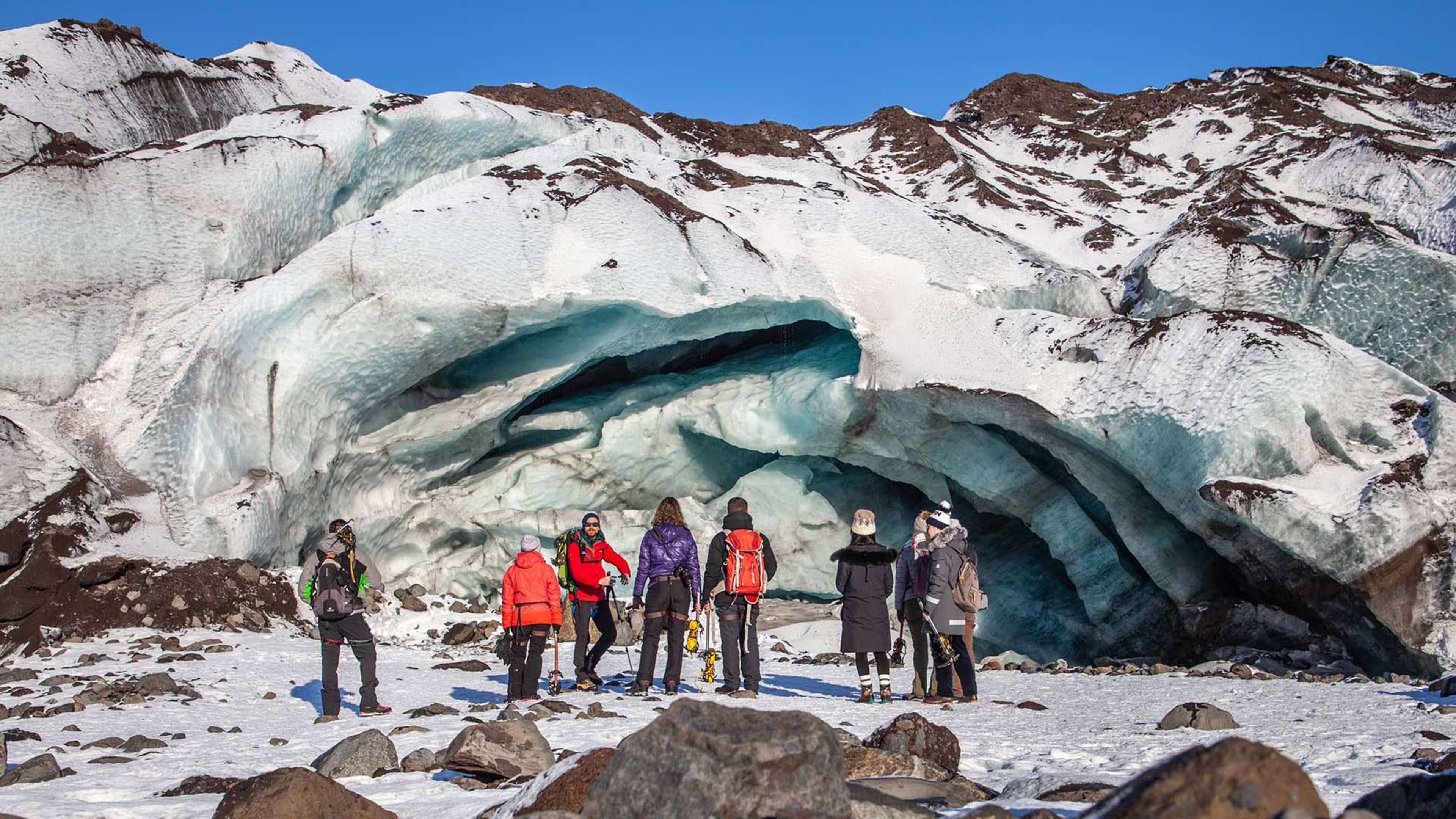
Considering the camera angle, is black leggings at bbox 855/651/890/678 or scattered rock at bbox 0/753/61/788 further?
black leggings at bbox 855/651/890/678

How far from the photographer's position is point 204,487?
13641 mm

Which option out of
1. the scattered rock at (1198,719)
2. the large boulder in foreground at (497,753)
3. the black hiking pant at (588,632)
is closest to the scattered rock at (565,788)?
the large boulder in foreground at (497,753)

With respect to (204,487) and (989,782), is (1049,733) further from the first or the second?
(204,487)

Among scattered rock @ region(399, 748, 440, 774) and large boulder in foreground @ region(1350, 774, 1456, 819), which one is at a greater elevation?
large boulder in foreground @ region(1350, 774, 1456, 819)

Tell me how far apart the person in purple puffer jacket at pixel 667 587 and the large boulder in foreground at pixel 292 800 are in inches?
190

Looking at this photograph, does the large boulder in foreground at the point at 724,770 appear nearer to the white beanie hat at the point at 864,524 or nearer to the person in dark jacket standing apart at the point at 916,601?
the white beanie hat at the point at 864,524

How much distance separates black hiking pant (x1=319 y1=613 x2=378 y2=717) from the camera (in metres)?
7.87

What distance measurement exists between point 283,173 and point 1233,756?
650 inches

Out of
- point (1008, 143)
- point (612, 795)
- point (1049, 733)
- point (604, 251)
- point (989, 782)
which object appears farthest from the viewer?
point (1008, 143)

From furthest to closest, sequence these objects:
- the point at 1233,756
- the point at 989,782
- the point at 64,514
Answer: the point at 64,514 → the point at 989,782 → the point at 1233,756

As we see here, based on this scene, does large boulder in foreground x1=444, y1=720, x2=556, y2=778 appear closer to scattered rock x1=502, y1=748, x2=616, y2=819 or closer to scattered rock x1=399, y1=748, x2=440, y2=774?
scattered rock x1=399, y1=748, x2=440, y2=774

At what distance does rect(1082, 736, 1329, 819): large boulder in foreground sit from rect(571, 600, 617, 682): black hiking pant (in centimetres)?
725

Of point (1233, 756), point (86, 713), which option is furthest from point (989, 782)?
point (86, 713)

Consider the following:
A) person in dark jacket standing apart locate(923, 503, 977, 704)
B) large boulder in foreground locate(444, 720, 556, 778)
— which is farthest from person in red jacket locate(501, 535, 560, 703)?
large boulder in foreground locate(444, 720, 556, 778)
